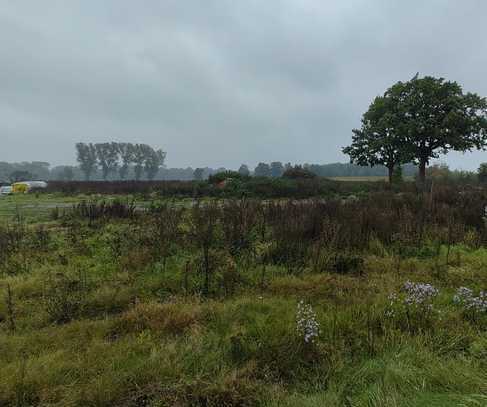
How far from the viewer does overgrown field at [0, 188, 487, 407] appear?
7.28ft

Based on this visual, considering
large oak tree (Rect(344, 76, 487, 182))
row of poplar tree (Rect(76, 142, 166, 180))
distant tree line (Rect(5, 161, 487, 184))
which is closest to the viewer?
large oak tree (Rect(344, 76, 487, 182))

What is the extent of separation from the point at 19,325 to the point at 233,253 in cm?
329

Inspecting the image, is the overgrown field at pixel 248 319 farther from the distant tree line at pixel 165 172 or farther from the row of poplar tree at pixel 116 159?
the row of poplar tree at pixel 116 159

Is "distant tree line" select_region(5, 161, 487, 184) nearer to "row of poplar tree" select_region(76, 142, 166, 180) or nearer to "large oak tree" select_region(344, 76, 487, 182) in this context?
"row of poplar tree" select_region(76, 142, 166, 180)

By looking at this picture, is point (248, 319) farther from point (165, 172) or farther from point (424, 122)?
point (165, 172)

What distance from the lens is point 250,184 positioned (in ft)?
69.0

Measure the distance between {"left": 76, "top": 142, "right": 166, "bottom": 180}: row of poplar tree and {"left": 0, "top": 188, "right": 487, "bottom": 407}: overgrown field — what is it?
105m

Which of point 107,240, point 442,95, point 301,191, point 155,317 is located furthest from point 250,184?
point 442,95

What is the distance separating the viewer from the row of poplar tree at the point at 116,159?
106125 millimetres

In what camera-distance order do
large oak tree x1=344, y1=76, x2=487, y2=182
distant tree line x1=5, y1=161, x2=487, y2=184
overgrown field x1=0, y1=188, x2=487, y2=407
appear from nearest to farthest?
overgrown field x1=0, y1=188, x2=487, y2=407 → large oak tree x1=344, y1=76, x2=487, y2=182 → distant tree line x1=5, y1=161, x2=487, y2=184

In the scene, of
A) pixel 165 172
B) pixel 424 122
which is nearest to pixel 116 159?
pixel 165 172

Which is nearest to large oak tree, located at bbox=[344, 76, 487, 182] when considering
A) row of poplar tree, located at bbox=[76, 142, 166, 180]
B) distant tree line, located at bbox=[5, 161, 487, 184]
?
distant tree line, located at bbox=[5, 161, 487, 184]

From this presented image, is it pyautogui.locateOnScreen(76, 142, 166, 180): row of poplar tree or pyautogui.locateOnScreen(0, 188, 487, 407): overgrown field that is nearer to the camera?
pyautogui.locateOnScreen(0, 188, 487, 407): overgrown field

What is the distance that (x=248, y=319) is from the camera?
3.30 metres
